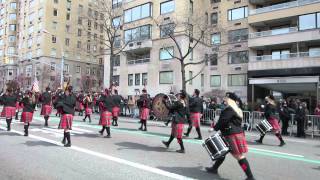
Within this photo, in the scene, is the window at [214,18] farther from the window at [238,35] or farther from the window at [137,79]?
the window at [137,79]

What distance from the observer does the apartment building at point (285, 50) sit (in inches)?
1284

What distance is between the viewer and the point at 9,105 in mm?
14594

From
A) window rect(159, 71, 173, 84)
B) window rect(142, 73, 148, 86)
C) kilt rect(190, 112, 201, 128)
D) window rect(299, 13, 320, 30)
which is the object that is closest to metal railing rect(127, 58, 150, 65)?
window rect(142, 73, 148, 86)

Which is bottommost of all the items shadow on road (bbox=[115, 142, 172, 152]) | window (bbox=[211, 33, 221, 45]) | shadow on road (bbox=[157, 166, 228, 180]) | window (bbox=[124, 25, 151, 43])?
shadow on road (bbox=[157, 166, 228, 180])

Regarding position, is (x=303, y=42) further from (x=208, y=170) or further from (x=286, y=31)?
(x=208, y=170)

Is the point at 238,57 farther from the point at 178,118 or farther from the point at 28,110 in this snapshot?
the point at 178,118

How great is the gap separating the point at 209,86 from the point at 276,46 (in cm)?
1005

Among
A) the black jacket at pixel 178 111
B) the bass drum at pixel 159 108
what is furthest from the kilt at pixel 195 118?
the bass drum at pixel 159 108

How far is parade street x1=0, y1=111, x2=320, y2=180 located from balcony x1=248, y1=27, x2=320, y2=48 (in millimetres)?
23423

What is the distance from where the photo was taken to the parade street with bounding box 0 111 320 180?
24.3 feet

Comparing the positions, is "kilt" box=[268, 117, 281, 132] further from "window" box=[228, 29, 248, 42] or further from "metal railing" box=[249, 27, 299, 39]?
"window" box=[228, 29, 248, 42]

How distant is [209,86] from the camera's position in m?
43.7

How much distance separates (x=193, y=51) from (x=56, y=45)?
36205mm

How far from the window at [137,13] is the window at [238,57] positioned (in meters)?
11.2
